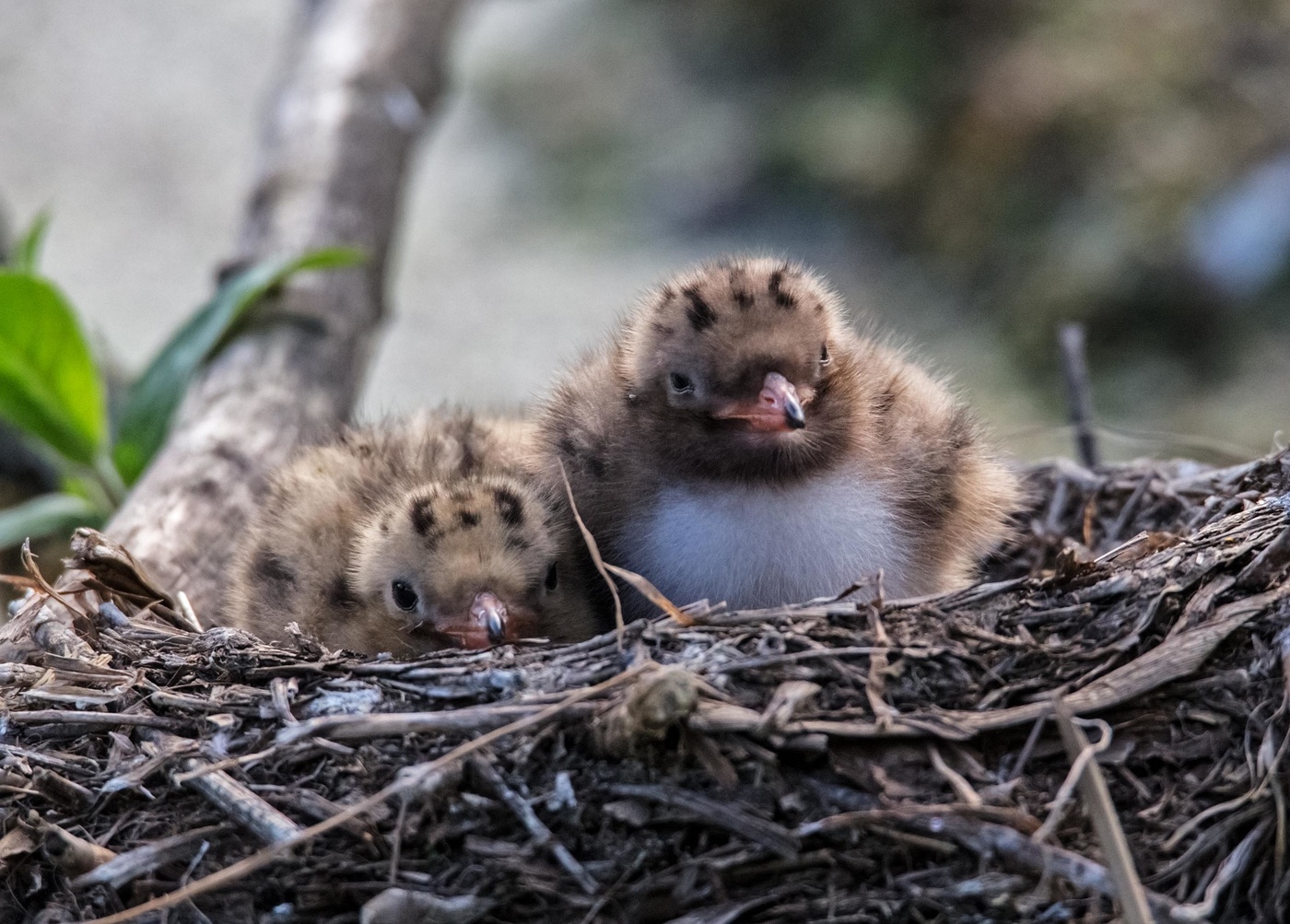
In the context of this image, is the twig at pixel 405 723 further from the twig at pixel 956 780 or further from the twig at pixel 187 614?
the twig at pixel 187 614

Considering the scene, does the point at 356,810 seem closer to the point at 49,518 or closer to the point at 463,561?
the point at 463,561

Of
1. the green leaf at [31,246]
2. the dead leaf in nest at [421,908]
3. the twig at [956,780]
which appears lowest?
the dead leaf in nest at [421,908]

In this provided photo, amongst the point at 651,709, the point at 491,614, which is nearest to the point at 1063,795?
the point at 651,709

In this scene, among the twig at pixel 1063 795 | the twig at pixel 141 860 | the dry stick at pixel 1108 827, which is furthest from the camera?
the twig at pixel 141 860

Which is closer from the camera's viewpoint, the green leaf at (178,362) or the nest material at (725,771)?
the nest material at (725,771)

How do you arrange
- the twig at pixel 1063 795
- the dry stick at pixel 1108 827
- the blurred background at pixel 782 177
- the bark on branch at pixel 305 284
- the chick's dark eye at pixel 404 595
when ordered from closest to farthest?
the dry stick at pixel 1108 827 < the twig at pixel 1063 795 < the chick's dark eye at pixel 404 595 < the bark on branch at pixel 305 284 < the blurred background at pixel 782 177

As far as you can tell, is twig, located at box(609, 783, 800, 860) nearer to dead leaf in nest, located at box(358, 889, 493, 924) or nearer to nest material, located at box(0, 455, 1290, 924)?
nest material, located at box(0, 455, 1290, 924)

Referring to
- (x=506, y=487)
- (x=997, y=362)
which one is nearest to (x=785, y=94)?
(x=997, y=362)

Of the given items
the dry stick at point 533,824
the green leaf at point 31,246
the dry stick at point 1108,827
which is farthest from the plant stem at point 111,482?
the dry stick at point 1108,827
